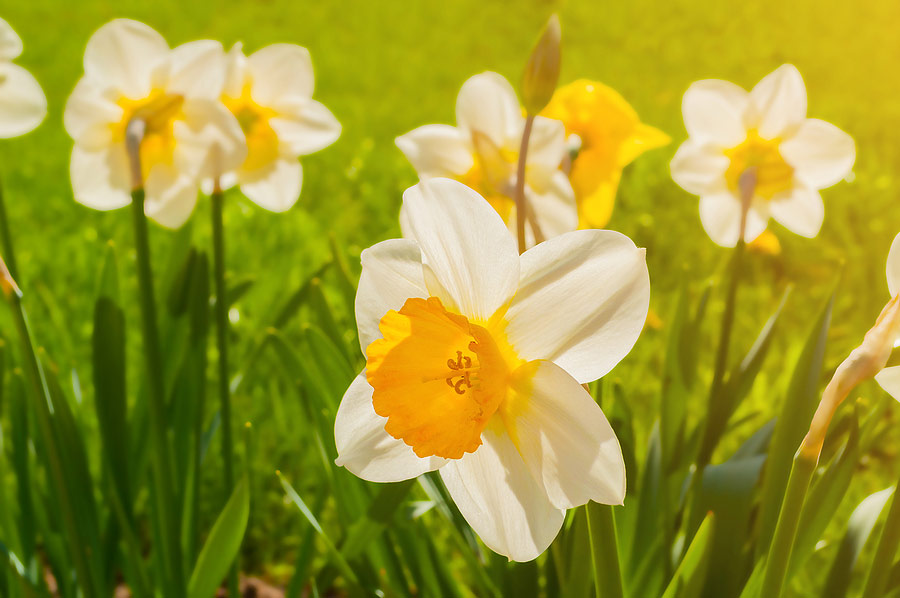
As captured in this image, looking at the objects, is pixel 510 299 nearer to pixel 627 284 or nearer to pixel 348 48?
pixel 627 284

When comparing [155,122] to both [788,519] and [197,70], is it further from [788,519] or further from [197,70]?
[788,519]

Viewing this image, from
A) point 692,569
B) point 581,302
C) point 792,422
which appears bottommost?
point 692,569

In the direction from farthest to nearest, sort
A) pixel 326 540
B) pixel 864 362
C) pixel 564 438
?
1. pixel 326 540
2. pixel 564 438
3. pixel 864 362

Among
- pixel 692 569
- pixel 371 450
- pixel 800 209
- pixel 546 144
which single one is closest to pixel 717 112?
pixel 800 209

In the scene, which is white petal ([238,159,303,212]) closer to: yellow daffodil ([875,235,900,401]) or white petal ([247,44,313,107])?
white petal ([247,44,313,107])

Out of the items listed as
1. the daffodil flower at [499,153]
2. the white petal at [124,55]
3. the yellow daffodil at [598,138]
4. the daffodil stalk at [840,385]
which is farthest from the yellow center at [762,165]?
the white petal at [124,55]

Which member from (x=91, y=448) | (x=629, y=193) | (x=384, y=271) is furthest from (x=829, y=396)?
(x=629, y=193)
